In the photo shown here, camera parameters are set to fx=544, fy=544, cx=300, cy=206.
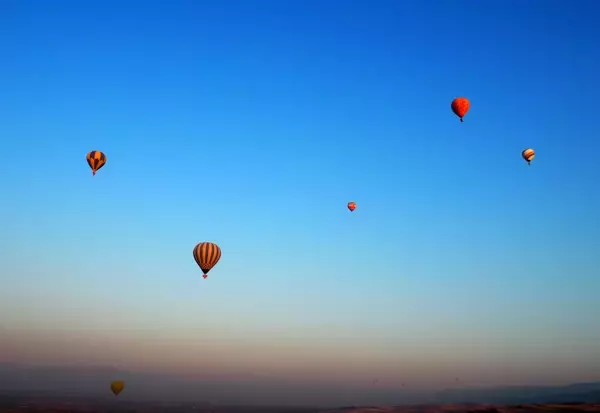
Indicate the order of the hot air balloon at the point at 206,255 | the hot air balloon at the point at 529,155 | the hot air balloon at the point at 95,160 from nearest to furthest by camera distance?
the hot air balloon at the point at 206,255, the hot air balloon at the point at 95,160, the hot air balloon at the point at 529,155

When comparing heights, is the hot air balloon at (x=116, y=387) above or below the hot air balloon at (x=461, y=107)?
below

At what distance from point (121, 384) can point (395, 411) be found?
70.4 meters

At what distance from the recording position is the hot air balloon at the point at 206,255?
69.9 metres

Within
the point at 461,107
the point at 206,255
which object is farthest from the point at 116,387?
the point at 461,107

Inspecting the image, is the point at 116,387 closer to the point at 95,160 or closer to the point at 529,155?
the point at 95,160

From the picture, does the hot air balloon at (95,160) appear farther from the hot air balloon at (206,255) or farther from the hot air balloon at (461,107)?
the hot air balloon at (461,107)

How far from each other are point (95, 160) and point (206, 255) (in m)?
20.0

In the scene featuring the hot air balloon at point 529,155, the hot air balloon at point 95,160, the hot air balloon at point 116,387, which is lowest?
the hot air balloon at point 116,387

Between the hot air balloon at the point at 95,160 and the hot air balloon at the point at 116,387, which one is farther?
the hot air balloon at the point at 116,387

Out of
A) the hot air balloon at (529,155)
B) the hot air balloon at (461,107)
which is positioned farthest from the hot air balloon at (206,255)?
the hot air balloon at (529,155)

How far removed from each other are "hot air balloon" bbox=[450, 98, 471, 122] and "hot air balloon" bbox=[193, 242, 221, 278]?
36.7 meters

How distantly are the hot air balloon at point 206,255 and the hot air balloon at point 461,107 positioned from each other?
36726mm

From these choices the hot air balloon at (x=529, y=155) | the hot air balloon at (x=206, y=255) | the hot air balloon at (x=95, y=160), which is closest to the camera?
the hot air balloon at (x=206, y=255)

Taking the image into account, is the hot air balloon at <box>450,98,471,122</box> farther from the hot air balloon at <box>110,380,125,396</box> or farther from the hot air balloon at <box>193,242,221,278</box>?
the hot air balloon at <box>110,380,125,396</box>
